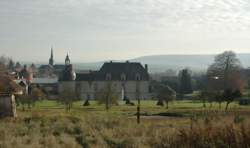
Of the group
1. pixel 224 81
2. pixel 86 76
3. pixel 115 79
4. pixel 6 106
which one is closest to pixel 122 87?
pixel 115 79

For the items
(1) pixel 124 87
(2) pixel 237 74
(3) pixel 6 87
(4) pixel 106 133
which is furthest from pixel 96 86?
(4) pixel 106 133

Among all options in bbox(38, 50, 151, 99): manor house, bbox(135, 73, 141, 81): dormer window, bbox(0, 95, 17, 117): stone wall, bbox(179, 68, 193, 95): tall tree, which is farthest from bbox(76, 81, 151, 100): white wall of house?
bbox(0, 95, 17, 117): stone wall

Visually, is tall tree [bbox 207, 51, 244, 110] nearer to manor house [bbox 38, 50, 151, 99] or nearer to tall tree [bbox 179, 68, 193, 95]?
tall tree [bbox 179, 68, 193, 95]

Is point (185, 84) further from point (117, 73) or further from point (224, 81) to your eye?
point (224, 81)

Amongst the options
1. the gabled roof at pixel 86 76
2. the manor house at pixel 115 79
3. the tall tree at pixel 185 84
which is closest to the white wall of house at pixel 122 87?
the manor house at pixel 115 79

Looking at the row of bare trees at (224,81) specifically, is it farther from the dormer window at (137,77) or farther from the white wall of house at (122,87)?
the dormer window at (137,77)

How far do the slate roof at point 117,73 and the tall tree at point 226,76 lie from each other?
33879 millimetres

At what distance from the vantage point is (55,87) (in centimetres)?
11488

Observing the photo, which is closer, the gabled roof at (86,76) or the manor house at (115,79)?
the manor house at (115,79)

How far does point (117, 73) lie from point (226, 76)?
145 feet

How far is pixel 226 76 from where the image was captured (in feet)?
237

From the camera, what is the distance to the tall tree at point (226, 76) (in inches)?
2415

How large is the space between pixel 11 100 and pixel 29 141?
20782mm

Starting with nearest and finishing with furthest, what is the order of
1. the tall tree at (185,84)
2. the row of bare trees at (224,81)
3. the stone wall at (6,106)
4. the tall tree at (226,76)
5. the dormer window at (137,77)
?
the stone wall at (6,106), the row of bare trees at (224,81), the tall tree at (226,76), the tall tree at (185,84), the dormer window at (137,77)
